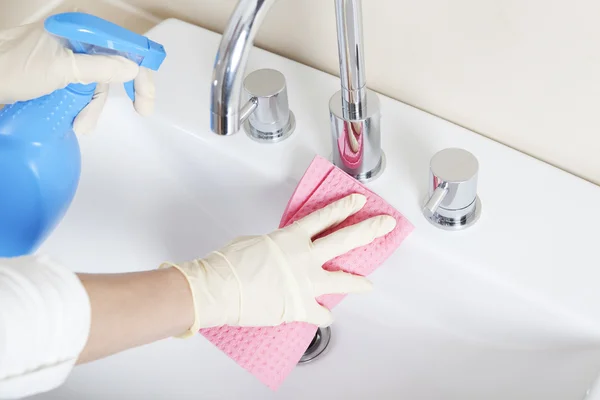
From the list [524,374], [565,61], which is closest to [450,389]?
[524,374]

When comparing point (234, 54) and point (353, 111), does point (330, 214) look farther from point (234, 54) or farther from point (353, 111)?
point (234, 54)

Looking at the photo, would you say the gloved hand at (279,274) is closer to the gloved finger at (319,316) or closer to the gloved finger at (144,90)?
the gloved finger at (319,316)

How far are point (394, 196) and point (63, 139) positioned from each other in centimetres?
31

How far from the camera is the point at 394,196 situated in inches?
25.1

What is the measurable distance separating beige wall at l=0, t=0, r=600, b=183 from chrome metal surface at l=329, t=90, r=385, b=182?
79 mm

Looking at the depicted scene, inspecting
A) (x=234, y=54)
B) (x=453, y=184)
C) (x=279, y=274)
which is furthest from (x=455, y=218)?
(x=234, y=54)

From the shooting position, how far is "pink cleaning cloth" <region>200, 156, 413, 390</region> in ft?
1.94

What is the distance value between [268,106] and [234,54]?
0.22 metres

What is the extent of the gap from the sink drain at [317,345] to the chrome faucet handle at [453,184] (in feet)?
0.57

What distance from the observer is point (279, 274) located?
0.58 meters

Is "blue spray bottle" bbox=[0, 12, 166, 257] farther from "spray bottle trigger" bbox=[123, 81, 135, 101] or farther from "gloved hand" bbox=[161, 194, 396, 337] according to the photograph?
"gloved hand" bbox=[161, 194, 396, 337]

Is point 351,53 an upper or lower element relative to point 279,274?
upper

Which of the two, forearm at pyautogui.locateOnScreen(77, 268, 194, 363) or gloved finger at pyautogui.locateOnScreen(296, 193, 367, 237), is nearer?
forearm at pyautogui.locateOnScreen(77, 268, 194, 363)

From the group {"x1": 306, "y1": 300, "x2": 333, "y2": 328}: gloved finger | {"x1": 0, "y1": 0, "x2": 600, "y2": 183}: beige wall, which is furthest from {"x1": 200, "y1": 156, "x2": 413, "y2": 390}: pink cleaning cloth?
{"x1": 0, "y1": 0, "x2": 600, "y2": 183}: beige wall
